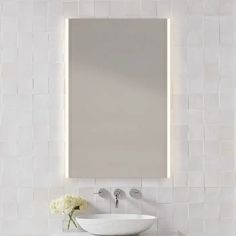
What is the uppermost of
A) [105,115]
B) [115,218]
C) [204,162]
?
[105,115]

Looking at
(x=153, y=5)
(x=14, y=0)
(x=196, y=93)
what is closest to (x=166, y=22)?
(x=153, y=5)

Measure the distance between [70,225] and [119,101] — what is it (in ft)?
2.54

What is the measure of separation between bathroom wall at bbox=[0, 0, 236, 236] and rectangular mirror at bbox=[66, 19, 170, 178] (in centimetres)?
6

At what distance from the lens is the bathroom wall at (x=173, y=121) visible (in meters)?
3.69

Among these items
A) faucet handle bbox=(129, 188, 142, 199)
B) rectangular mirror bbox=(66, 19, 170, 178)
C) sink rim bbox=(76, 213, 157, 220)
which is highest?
rectangular mirror bbox=(66, 19, 170, 178)

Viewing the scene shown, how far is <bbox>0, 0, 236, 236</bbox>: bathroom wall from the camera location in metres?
3.69

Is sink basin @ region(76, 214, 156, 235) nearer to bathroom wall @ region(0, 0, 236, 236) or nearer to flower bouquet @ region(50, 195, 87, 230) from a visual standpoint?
flower bouquet @ region(50, 195, 87, 230)

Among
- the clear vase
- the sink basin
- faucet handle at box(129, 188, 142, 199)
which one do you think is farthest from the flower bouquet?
faucet handle at box(129, 188, 142, 199)

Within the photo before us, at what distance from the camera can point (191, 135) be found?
12.1 ft

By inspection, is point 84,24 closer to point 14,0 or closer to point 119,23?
point 119,23

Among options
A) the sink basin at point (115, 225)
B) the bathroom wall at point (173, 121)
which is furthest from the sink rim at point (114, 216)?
the sink basin at point (115, 225)

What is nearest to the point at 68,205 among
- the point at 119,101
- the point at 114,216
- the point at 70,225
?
the point at 70,225

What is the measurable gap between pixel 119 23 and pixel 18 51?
62 cm

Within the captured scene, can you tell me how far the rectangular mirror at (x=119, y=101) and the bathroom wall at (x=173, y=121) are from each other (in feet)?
0.21
